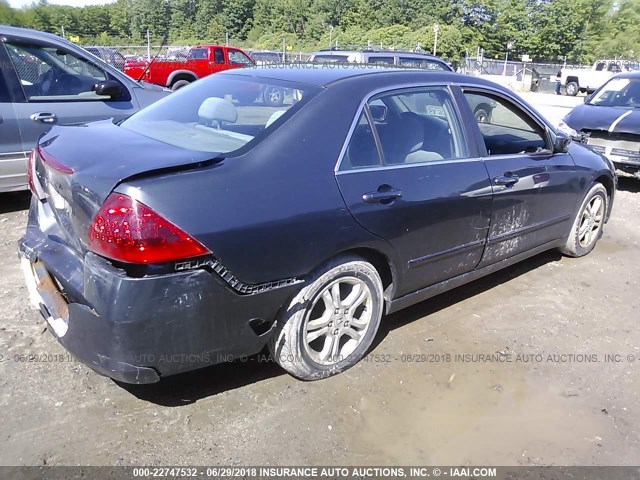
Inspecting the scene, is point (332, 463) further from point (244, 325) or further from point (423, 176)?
point (423, 176)

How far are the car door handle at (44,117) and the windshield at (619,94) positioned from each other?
7.74 m

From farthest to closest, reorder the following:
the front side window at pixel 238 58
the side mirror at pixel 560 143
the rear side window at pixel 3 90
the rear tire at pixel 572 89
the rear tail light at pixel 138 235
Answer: the rear tire at pixel 572 89 < the front side window at pixel 238 58 < the rear side window at pixel 3 90 < the side mirror at pixel 560 143 < the rear tail light at pixel 138 235

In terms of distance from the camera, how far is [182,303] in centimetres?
226

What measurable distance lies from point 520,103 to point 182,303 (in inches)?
117

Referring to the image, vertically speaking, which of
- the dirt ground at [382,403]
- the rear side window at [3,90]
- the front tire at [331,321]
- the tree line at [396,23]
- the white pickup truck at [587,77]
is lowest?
the dirt ground at [382,403]

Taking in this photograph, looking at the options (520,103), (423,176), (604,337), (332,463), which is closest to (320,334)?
(332,463)

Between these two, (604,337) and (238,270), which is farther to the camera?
(604,337)

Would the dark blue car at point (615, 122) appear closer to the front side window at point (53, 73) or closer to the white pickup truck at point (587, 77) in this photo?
the front side window at point (53, 73)

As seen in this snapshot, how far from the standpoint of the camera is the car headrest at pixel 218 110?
Result: 309 cm

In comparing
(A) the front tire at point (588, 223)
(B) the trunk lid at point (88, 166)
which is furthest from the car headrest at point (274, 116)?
(A) the front tire at point (588, 223)

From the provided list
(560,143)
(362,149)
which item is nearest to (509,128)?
(560,143)

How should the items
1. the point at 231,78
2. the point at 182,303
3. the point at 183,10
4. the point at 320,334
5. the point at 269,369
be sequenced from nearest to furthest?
the point at 182,303 < the point at 320,334 < the point at 269,369 < the point at 231,78 < the point at 183,10

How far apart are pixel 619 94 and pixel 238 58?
14.7 meters

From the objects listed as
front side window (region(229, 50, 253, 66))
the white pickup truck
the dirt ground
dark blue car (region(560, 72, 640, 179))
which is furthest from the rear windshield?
the white pickup truck
